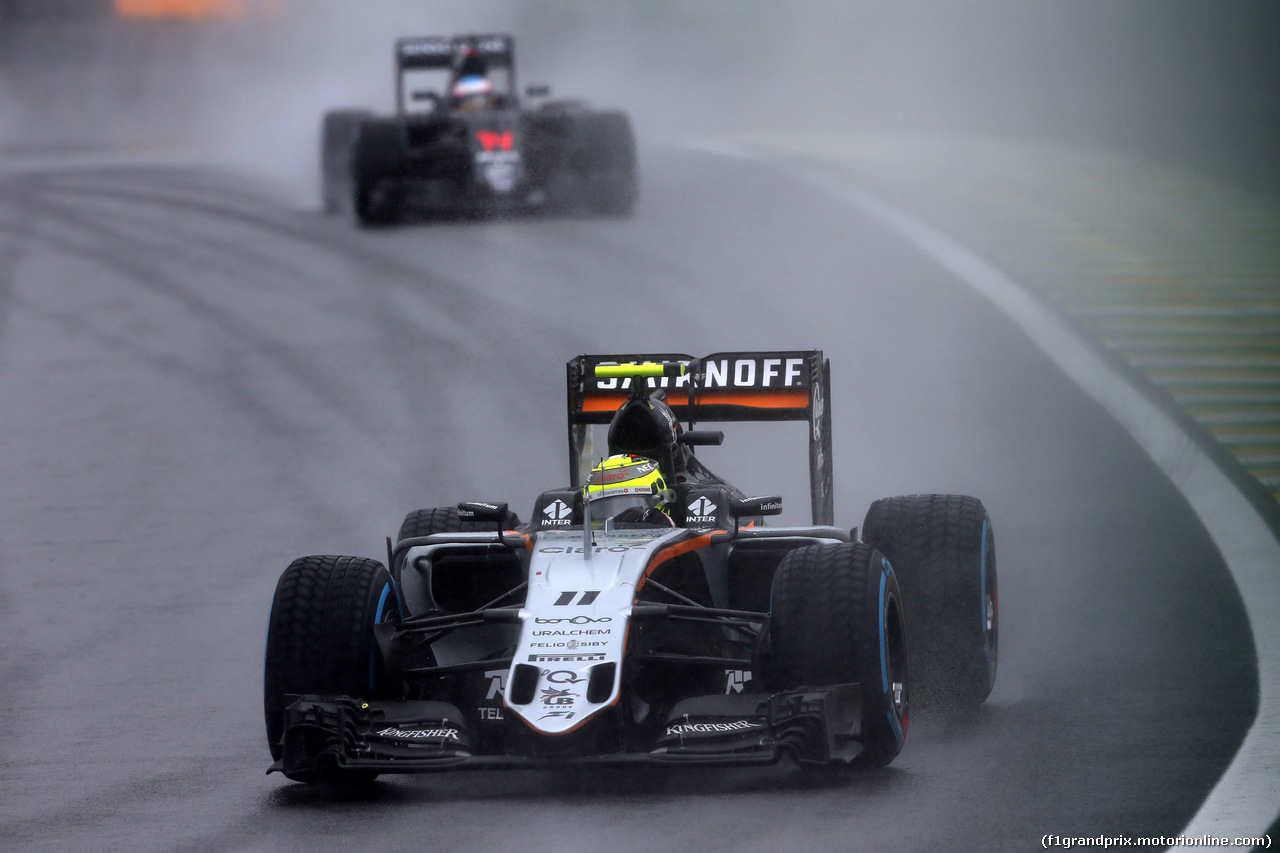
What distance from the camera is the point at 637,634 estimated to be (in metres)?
8.41

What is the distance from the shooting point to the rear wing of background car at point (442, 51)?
1004 inches

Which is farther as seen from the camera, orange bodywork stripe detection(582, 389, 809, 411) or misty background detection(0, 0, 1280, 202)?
misty background detection(0, 0, 1280, 202)

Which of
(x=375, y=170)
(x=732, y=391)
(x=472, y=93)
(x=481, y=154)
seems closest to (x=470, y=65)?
(x=472, y=93)

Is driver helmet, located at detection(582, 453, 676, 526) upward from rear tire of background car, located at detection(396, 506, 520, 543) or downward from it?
upward

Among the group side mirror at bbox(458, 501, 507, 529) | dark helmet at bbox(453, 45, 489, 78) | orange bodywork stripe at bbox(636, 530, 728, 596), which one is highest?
dark helmet at bbox(453, 45, 489, 78)

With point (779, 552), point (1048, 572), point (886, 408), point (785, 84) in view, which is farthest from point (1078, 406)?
point (785, 84)

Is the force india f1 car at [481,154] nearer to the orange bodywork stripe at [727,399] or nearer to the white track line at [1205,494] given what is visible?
the white track line at [1205,494]

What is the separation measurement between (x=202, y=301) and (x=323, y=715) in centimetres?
1396

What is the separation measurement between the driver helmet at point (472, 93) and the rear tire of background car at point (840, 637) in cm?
1671

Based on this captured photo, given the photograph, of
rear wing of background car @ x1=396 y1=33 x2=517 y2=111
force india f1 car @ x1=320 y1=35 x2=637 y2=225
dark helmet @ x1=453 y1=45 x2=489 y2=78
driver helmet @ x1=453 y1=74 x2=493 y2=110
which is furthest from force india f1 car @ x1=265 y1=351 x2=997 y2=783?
rear wing of background car @ x1=396 y1=33 x2=517 y2=111

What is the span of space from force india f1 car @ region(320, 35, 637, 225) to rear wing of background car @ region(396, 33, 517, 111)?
27 cm

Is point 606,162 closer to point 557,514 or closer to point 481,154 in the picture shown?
point 481,154

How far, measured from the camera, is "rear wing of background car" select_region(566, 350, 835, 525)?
10195 mm

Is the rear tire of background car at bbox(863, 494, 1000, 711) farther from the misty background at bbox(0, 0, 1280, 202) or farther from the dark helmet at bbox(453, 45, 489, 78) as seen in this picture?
the misty background at bbox(0, 0, 1280, 202)
